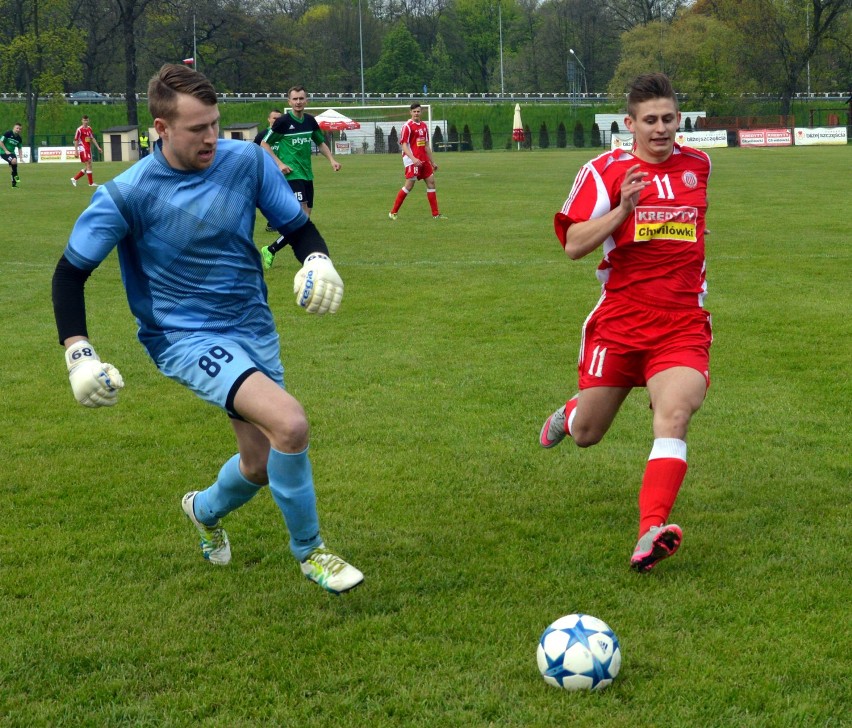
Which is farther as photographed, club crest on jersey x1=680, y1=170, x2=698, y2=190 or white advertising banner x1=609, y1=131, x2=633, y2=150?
white advertising banner x1=609, y1=131, x2=633, y2=150

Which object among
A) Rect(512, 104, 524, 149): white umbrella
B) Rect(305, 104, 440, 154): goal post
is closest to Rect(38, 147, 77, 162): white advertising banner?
Rect(305, 104, 440, 154): goal post

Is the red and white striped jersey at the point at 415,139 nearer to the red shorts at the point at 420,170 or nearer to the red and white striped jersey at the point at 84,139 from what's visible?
the red shorts at the point at 420,170

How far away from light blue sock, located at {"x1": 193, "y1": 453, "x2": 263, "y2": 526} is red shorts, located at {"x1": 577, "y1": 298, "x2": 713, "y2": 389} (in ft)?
5.34

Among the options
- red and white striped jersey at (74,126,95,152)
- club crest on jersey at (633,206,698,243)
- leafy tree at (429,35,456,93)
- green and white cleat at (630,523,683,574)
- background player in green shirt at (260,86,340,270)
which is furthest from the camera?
leafy tree at (429,35,456,93)

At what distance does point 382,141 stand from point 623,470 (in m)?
65.2

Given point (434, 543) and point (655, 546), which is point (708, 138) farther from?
point (655, 546)

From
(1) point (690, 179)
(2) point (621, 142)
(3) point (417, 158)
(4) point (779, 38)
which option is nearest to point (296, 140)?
(3) point (417, 158)

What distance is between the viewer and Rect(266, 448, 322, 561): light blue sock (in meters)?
Answer: 4.18

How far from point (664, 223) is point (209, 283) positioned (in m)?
2.02

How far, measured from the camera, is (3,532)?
5.19 m

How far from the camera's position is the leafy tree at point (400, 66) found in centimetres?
10475

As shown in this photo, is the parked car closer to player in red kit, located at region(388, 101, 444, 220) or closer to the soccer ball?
player in red kit, located at region(388, 101, 444, 220)

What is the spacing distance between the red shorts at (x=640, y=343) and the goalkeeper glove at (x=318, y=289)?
4.52ft

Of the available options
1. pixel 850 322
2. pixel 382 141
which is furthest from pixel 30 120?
pixel 850 322
